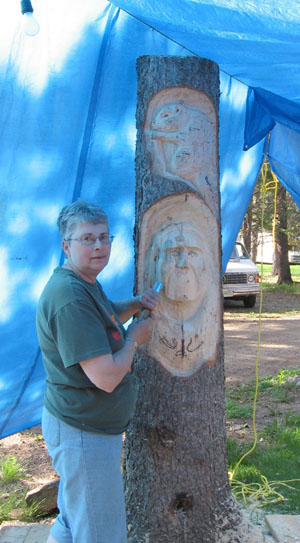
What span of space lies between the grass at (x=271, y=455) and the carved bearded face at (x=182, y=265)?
4.39 feet

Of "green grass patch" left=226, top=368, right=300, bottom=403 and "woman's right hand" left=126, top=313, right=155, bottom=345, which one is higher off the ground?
"woman's right hand" left=126, top=313, right=155, bottom=345

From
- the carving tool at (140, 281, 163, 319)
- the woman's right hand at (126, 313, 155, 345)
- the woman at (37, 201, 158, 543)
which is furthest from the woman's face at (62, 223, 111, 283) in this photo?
the carving tool at (140, 281, 163, 319)

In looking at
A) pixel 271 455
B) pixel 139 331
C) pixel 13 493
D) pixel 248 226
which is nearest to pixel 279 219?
pixel 248 226

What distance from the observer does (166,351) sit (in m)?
2.28

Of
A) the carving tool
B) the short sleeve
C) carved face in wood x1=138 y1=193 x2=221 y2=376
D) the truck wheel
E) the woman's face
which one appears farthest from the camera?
the truck wheel

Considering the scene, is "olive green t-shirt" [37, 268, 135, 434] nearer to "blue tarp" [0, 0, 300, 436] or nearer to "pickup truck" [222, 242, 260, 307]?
"blue tarp" [0, 0, 300, 436]

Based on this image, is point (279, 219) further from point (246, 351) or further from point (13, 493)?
point (13, 493)

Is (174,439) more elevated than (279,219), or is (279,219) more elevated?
(279,219)

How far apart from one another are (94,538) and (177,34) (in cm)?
221

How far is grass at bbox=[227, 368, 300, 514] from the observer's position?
288 cm

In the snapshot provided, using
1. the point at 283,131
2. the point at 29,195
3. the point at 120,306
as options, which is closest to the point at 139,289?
the point at 120,306

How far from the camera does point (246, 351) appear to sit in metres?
6.51

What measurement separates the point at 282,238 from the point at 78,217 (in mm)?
12472

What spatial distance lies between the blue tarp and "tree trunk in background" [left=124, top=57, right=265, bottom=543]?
0.29 m
